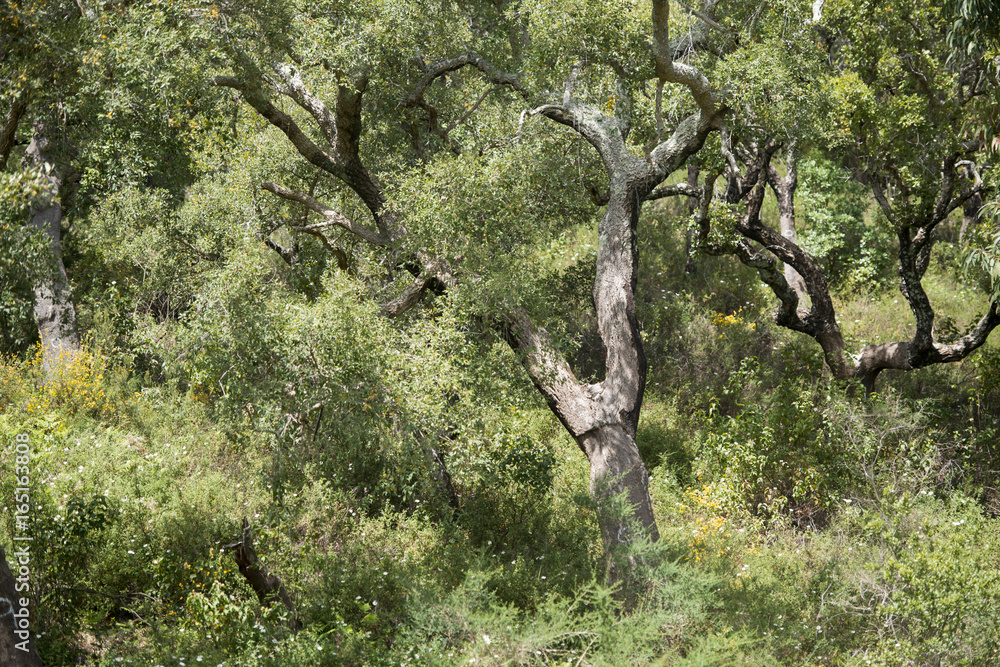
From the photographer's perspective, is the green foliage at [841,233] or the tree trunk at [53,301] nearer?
the tree trunk at [53,301]

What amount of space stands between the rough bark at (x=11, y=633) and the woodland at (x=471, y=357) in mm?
30

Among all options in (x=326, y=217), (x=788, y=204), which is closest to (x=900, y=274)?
(x=788, y=204)

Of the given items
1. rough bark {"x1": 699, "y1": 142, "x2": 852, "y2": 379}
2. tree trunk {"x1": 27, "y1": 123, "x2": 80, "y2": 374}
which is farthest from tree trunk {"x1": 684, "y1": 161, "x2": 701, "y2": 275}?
tree trunk {"x1": 27, "y1": 123, "x2": 80, "y2": 374}

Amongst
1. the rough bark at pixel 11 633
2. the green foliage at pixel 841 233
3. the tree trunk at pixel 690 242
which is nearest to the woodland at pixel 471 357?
the rough bark at pixel 11 633

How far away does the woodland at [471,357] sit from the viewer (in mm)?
7180

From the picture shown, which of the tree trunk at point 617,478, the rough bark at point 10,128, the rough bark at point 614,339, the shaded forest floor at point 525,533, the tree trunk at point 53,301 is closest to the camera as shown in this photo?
the shaded forest floor at point 525,533

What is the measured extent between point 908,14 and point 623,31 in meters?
4.10

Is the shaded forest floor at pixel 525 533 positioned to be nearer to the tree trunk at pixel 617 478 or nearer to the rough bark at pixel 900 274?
the tree trunk at pixel 617 478

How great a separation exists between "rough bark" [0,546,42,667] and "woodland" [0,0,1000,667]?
0.03 meters

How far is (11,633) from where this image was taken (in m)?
5.65

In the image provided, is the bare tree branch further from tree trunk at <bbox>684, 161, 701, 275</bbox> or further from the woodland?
A: tree trunk at <bbox>684, 161, 701, 275</bbox>

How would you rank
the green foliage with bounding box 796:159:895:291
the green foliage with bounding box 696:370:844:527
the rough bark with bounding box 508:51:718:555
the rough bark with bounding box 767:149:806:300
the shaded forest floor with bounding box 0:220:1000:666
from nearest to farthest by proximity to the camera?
1. the shaded forest floor with bounding box 0:220:1000:666
2. the rough bark with bounding box 508:51:718:555
3. the green foliage with bounding box 696:370:844:527
4. the rough bark with bounding box 767:149:806:300
5. the green foliage with bounding box 796:159:895:291

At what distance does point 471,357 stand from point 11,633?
4424 millimetres

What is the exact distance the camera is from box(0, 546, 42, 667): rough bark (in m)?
5.60
